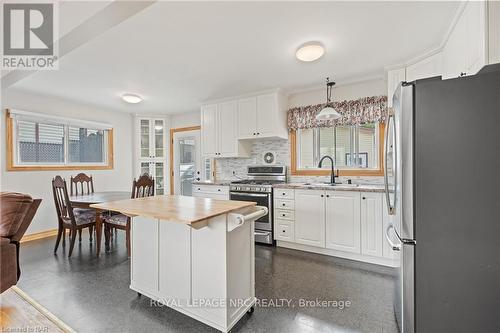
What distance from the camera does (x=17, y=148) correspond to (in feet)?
12.2

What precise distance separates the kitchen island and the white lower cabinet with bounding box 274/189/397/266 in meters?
1.46

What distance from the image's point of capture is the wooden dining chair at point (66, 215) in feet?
9.83

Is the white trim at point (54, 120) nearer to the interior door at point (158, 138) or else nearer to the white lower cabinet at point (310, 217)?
the interior door at point (158, 138)

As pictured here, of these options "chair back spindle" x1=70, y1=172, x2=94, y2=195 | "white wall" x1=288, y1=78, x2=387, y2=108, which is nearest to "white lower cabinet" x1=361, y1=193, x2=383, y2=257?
"white wall" x1=288, y1=78, x2=387, y2=108

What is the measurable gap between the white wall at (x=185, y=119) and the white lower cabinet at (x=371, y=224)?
379 centimetres

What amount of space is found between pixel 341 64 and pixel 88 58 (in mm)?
2913

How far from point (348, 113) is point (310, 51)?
4.72 ft

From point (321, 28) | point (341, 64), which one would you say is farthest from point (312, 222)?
point (321, 28)

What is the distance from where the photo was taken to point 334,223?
2.97 meters

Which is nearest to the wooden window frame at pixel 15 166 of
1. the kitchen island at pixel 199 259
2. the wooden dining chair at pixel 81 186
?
the wooden dining chair at pixel 81 186

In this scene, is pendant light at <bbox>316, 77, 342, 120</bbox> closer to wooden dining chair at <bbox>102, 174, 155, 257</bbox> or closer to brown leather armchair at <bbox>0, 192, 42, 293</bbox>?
wooden dining chair at <bbox>102, 174, 155, 257</bbox>

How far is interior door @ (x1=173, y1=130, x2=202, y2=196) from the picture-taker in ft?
17.3

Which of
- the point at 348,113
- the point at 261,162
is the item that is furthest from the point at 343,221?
the point at 261,162

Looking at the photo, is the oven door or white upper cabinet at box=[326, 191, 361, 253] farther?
the oven door
